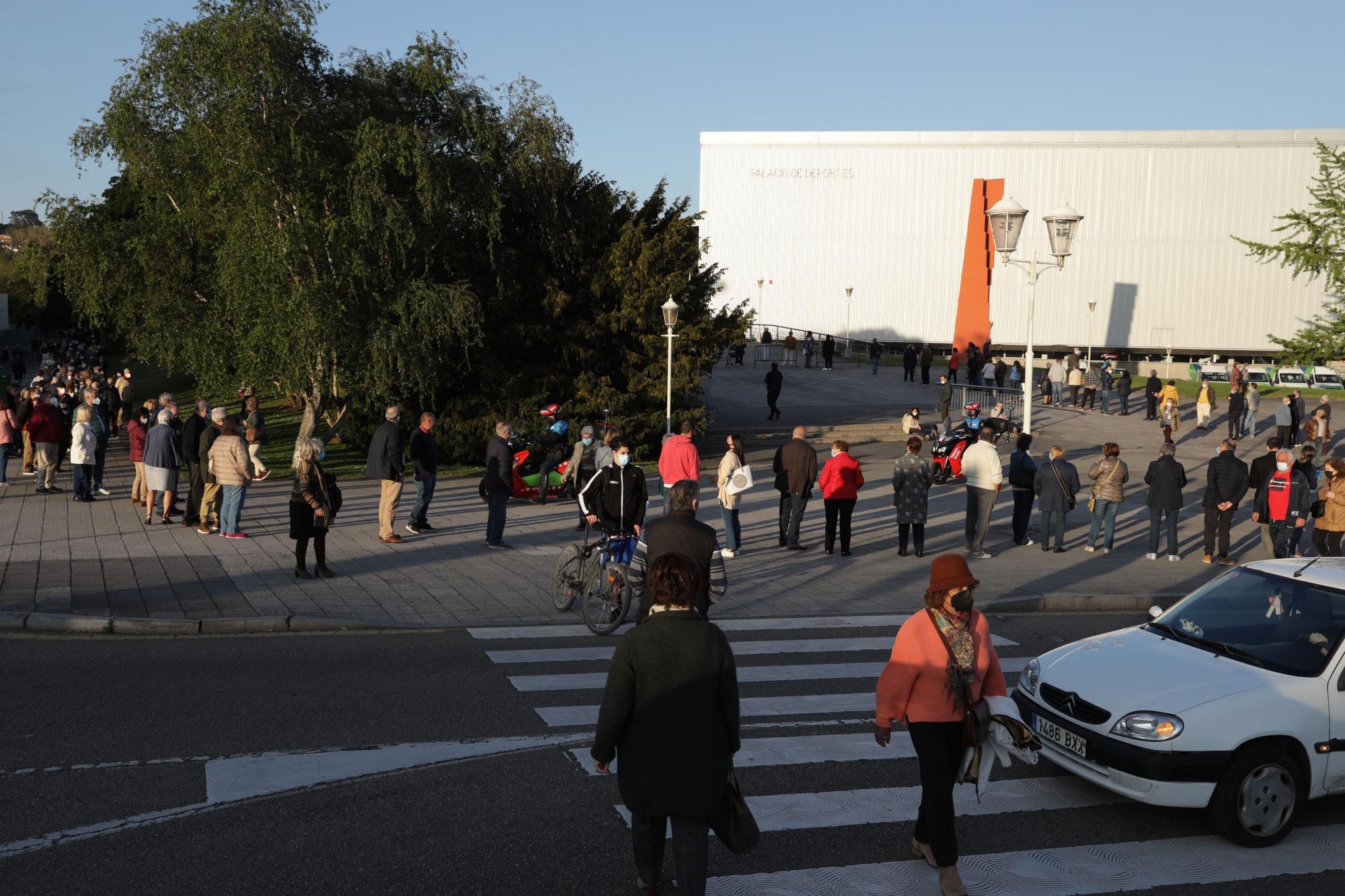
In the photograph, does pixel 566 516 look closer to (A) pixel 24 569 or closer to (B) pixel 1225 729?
(A) pixel 24 569

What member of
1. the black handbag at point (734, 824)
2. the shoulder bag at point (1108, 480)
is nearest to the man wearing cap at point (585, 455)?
the shoulder bag at point (1108, 480)

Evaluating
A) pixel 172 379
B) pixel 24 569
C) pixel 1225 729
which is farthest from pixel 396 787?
pixel 172 379

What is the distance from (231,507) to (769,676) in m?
9.32

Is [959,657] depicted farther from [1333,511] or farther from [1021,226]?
[1021,226]

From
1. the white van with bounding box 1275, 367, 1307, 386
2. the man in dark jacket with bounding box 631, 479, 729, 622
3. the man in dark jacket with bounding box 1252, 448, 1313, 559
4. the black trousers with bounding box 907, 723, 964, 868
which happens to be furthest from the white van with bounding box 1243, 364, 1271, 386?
the black trousers with bounding box 907, 723, 964, 868

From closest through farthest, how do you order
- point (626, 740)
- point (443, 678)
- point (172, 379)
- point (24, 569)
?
1. point (626, 740)
2. point (443, 678)
3. point (24, 569)
4. point (172, 379)

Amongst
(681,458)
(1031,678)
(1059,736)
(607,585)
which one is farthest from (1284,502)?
(1059,736)

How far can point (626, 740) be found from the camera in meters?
4.57

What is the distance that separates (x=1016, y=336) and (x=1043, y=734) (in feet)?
220

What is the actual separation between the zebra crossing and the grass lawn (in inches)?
521

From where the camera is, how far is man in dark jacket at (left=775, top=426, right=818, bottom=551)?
15.9m

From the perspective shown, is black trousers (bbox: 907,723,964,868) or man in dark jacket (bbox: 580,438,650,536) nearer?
black trousers (bbox: 907,723,964,868)

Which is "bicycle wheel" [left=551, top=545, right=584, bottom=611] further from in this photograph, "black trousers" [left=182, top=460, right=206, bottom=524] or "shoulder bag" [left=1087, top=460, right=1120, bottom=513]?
"shoulder bag" [left=1087, top=460, right=1120, bottom=513]

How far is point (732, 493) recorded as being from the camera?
15.3 metres
